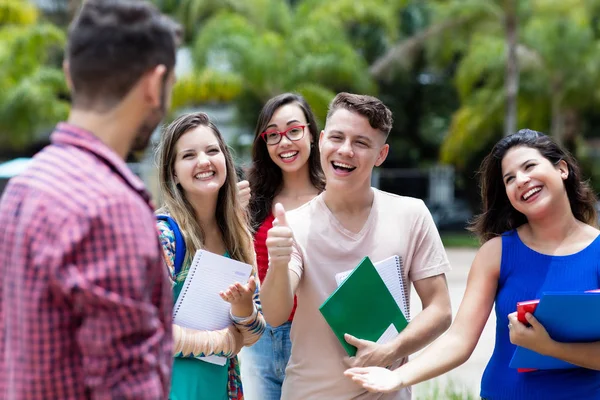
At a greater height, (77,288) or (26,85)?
(26,85)

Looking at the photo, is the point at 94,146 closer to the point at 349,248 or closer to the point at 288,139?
the point at 349,248

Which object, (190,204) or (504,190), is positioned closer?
(504,190)

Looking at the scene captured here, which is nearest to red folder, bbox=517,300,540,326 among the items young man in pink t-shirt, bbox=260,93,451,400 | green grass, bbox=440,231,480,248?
young man in pink t-shirt, bbox=260,93,451,400

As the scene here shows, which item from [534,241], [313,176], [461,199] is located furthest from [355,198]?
[461,199]

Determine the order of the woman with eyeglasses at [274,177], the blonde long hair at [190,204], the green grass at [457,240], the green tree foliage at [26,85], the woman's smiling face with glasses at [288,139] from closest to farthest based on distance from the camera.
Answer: the blonde long hair at [190,204], the woman with eyeglasses at [274,177], the woman's smiling face with glasses at [288,139], the green tree foliage at [26,85], the green grass at [457,240]

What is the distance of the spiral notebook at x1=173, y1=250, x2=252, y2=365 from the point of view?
2.82 meters

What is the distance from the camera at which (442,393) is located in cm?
534

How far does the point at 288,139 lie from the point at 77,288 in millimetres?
2481

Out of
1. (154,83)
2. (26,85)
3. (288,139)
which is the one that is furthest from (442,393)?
(26,85)

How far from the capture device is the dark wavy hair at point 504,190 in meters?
2.84

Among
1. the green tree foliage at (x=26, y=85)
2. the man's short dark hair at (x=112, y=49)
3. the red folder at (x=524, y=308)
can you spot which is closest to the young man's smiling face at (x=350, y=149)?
the red folder at (x=524, y=308)

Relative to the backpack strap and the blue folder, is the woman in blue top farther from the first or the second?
the backpack strap

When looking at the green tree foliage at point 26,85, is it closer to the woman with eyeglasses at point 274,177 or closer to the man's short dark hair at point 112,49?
the woman with eyeglasses at point 274,177

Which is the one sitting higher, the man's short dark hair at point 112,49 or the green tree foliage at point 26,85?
the green tree foliage at point 26,85
